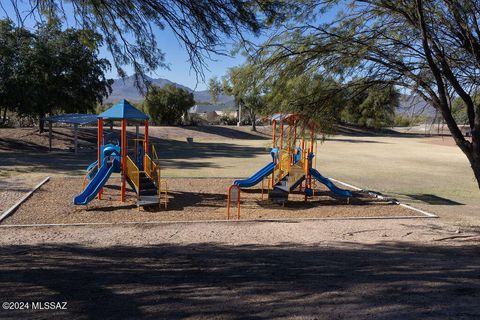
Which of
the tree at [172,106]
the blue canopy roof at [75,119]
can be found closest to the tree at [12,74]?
the blue canopy roof at [75,119]

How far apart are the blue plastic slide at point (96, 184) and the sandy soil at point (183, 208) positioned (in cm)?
→ 31

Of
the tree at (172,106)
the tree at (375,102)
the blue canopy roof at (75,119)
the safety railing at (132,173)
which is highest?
the tree at (172,106)

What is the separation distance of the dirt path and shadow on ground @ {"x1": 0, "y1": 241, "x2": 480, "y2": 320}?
0.01 meters

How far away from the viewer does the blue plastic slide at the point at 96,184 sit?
12031 mm

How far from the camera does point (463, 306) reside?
4500mm

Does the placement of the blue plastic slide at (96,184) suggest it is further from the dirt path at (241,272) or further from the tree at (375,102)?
the tree at (375,102)

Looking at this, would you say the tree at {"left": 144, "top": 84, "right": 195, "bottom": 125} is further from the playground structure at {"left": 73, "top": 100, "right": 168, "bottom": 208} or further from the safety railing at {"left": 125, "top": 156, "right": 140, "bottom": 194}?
the safety railing at {"left": 125, "top": 156, "right": 140, "bottom": 194}

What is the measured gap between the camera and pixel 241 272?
612 cm

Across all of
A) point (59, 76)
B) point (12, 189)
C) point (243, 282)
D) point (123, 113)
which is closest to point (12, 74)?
point (59, 76)

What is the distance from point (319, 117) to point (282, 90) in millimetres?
1144

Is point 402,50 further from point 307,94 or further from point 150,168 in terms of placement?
point 150,168

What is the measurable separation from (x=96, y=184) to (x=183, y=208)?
2.48 m

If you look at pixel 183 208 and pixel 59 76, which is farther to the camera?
pixel 59 76

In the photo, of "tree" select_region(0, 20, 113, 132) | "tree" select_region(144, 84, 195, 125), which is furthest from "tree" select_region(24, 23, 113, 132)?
"tree" select_region(144, 84, 195, 125)
